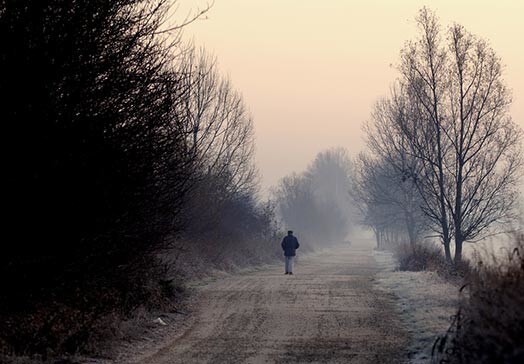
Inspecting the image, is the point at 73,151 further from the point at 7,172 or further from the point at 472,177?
the point at 472,177

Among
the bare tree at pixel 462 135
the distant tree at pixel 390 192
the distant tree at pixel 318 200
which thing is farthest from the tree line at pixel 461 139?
the distant tree at pixel 318 200

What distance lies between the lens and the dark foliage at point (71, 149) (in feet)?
37.6

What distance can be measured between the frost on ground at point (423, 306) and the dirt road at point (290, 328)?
0.29 metres

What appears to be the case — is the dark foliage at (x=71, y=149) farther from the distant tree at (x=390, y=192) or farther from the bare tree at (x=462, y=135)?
the distant tree at (x=390, y=192)

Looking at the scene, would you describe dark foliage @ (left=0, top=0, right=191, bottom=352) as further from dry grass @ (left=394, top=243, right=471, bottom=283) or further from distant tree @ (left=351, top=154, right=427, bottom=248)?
distant tree @ (left=351, top=154, right=427, bottom=248)

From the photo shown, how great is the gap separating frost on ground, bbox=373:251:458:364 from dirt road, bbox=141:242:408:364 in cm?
29

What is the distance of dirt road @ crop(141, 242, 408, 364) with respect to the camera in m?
12.6

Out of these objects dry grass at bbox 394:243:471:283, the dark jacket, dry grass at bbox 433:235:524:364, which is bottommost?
dry grass at bbox 433:235:524:364

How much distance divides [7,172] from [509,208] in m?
26.3

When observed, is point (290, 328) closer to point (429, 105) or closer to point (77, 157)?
point (77, 157)

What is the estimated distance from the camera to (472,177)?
106ft

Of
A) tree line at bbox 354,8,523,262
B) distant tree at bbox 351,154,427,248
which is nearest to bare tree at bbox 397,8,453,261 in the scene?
tree line at bbox 354,8,523,262

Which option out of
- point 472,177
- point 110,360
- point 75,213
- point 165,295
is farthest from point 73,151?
point 472,177

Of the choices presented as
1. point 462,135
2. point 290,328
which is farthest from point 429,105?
point 290,328
